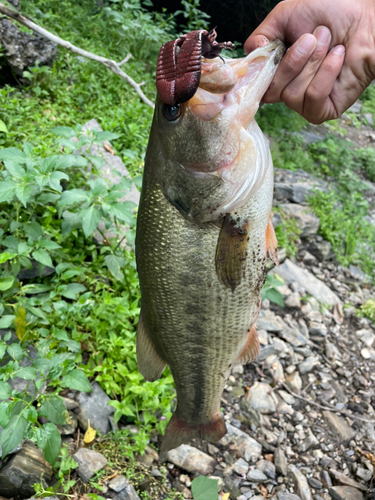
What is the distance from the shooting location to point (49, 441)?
200 centimetres

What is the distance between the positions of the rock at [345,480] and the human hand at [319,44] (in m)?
2.80

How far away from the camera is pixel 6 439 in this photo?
1.89m

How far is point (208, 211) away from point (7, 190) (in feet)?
5.14

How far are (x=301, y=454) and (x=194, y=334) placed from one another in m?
2.15

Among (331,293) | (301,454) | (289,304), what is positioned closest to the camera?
(301,454)

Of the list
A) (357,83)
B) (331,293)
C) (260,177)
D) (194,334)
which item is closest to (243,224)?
(260,177)

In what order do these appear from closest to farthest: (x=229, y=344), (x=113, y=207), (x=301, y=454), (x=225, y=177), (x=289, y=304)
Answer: (x=225, y=177)
(x=229, y=344)
(x=113, y=207)
(x=301, y=454)
(x=289, y=304)

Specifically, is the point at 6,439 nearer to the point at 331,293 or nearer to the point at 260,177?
the point at 260,177

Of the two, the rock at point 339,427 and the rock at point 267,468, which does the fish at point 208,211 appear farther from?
the rock at point 339,427

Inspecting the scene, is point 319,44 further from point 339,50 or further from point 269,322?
point 269,322

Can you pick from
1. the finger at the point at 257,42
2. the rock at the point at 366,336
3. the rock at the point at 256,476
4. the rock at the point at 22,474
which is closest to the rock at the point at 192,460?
the rock at the point at 256,476

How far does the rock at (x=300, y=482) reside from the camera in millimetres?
2992

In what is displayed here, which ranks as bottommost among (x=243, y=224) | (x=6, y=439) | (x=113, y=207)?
(x=6, y=439)

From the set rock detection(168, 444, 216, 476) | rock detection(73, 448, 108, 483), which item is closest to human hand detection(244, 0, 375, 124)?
rock detection(73, 448, 108, 483)
